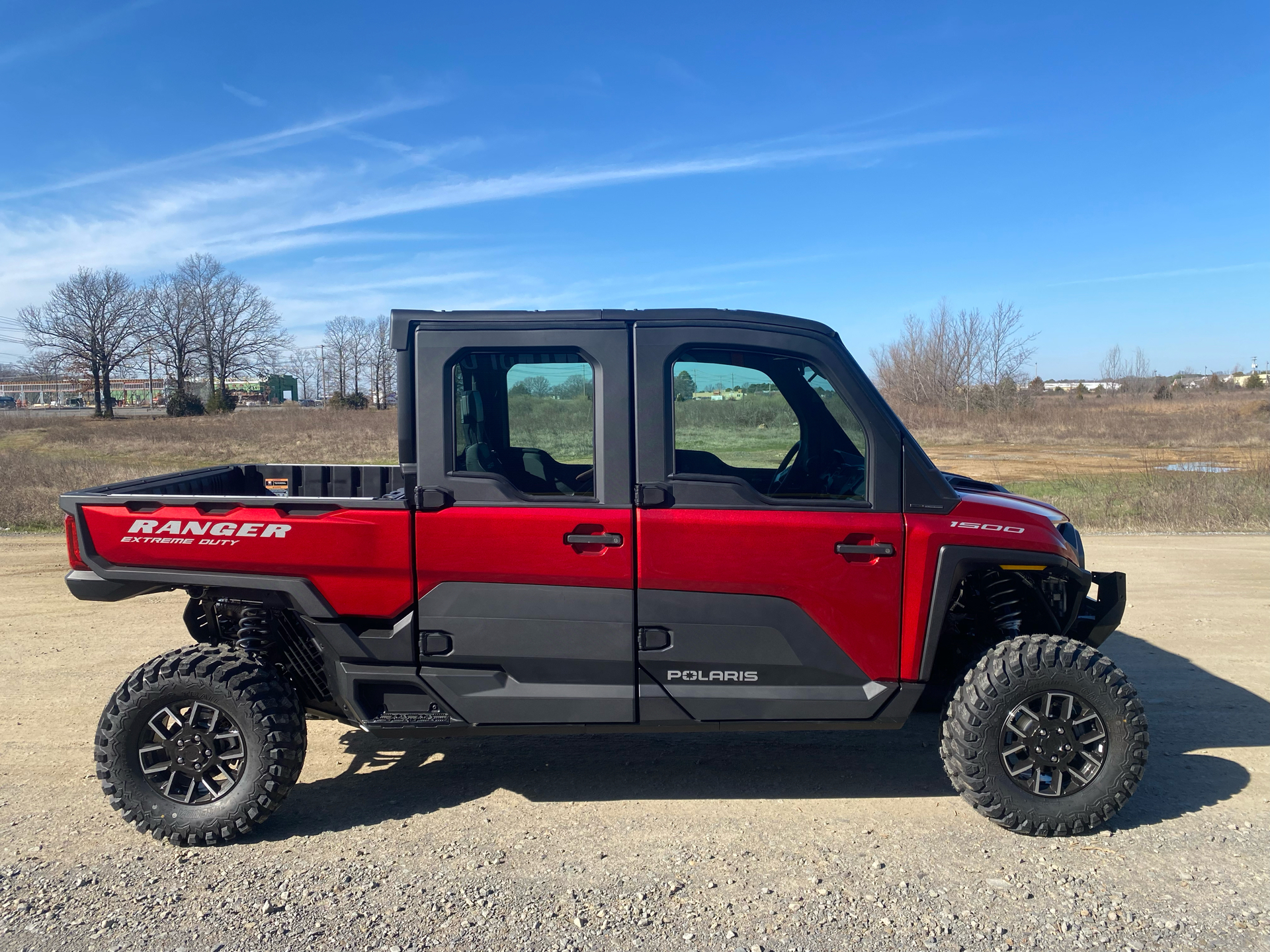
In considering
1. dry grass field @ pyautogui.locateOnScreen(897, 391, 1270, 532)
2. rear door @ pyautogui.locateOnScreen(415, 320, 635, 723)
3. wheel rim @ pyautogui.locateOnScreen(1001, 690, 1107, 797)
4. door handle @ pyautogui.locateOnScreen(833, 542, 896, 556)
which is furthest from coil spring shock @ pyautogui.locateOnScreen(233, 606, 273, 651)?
dry grass field @ pyautogui.locateOnScreen(897, 391, 1270, 532)

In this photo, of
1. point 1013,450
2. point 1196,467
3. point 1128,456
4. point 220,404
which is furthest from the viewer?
point 220,404

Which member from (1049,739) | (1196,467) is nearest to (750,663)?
(1049,739)

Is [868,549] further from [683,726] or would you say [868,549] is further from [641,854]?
[641,854]

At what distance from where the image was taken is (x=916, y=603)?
381 cm

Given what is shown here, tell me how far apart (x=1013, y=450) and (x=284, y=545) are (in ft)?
113

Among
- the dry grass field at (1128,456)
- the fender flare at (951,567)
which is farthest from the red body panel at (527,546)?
the dry grass field at (1128,456)

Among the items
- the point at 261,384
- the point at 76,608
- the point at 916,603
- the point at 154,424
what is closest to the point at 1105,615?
the point at 916,603

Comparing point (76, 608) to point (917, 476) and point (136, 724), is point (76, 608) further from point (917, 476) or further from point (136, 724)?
point (917, 476)

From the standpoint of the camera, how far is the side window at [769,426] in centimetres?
386

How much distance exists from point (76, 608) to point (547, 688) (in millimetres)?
5937

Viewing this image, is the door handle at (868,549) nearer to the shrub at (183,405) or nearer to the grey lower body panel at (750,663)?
the grey lower body panel at (750,663)

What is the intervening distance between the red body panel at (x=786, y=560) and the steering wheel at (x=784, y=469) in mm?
221

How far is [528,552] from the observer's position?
372 cm

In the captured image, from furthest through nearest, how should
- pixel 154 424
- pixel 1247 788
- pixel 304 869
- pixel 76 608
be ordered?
pixel 154 424 < pixel 76 608 < pixel 1247 788 < pixel 304 869
